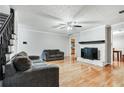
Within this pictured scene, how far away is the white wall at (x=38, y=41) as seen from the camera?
7383 millimetres

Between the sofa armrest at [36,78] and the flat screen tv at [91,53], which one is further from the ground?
the flat screen tv at [91,53]

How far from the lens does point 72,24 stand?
5.00m

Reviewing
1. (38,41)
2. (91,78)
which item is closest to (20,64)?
(91,78)

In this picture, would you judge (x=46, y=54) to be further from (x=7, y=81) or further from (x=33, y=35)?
(x=7, y=81)

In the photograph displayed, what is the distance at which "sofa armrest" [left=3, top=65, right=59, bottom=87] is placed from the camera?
195 cm

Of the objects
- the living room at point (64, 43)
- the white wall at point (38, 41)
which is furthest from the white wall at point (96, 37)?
the white wall at point (38, 41)

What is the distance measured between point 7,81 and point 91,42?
5.56 metres

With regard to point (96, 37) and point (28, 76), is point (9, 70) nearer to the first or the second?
point (28, 76)

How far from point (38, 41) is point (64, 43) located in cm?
284

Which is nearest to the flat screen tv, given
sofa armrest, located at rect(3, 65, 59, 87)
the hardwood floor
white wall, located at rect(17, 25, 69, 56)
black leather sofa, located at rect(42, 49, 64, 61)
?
the hardwood floor

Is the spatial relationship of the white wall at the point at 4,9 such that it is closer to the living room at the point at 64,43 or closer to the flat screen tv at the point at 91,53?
the living room at the point at 64,43

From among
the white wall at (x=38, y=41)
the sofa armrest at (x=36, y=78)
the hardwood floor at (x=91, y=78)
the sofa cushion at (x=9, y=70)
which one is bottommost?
the hardwood floor at (x=91, y=78)

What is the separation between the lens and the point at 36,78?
84.0 inches

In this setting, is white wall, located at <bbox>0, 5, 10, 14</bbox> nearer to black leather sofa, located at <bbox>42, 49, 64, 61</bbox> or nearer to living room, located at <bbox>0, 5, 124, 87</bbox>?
living room, located at <bbox>0, 5, 124, 87</bbox>
